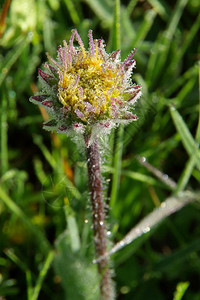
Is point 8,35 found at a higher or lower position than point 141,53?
higher

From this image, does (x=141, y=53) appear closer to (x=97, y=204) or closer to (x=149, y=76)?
(x=149, y=76)

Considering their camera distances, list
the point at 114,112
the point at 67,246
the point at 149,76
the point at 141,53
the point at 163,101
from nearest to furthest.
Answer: the point at 114,112, the point at 67,246, the point at 163,101, the point at 149,76, the point at 141,53

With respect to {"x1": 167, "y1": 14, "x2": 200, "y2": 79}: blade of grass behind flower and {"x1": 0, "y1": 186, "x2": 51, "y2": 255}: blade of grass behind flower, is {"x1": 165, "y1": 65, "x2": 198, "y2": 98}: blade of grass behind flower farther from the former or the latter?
{"x1": 0, "y1": 186, "x2": 51, "y2": 255}: blade of grass behind flower

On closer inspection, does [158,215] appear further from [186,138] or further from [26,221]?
[26,221]

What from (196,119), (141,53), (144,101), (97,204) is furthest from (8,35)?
(97,204)

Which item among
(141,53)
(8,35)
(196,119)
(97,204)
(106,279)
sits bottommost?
(106,279)

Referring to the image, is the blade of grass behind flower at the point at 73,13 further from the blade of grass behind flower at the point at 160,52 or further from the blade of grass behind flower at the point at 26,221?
the blade of grass behind flower at the point at 26,221

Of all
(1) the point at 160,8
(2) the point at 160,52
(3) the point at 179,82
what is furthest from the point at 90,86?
(1) the point at 160,8
